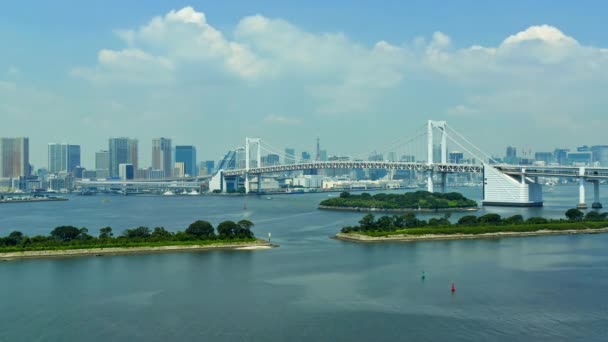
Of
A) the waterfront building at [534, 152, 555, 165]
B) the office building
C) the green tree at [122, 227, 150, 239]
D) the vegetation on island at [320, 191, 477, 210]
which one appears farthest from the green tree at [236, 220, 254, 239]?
the waterfront building at [534, 152, 555, 165]

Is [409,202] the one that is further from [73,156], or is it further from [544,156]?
[544,156]

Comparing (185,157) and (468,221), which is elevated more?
(185,157)

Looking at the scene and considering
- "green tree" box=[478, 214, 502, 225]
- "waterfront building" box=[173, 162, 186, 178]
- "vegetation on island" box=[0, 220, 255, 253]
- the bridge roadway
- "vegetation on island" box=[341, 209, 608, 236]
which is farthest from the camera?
"waterfront building" box=[173, 162, 186, 178]

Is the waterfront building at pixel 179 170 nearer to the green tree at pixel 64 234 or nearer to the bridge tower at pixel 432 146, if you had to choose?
the bridge tower at pixel 432 146

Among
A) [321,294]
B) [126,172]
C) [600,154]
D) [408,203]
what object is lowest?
[321,294]

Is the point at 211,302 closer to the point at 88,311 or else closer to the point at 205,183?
the point at 88,311

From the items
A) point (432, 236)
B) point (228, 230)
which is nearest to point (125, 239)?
point (228, 230)

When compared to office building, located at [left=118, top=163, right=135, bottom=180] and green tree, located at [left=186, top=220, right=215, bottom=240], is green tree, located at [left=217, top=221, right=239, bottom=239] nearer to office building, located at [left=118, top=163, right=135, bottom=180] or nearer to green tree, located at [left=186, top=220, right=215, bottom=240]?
green tree, located at [left=186, top=220, right=215, bottom=240]

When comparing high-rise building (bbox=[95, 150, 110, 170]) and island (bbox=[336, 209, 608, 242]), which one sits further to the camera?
high-rise building (bbox=[95, 150, 110, 170])
